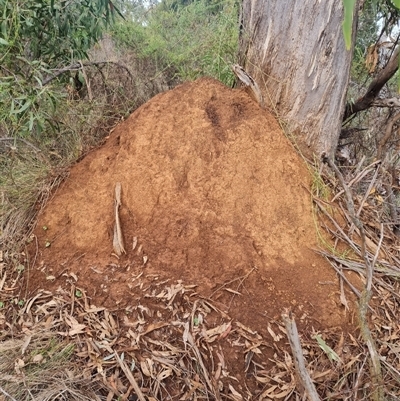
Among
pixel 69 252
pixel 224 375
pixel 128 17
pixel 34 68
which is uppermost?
pixel 128 17

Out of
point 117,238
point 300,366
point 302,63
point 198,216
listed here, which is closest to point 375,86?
point 302,63

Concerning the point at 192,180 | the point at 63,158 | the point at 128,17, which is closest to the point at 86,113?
the point at 63,158

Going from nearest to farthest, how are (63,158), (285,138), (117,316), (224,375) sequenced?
1. (224,375)
2. (117,316)
3. (285,138)
4. (63,158)

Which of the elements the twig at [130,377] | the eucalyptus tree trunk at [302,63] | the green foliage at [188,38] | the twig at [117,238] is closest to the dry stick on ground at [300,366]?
the twig at [130,377]

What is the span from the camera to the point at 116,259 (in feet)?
6.62

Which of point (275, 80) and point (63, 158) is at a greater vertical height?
point (63, 158)

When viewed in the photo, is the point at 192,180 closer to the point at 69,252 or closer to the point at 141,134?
the point at 141,134

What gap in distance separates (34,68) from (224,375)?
1.93 m

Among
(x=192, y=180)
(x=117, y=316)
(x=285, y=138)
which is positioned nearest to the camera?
(x=117, y=316)

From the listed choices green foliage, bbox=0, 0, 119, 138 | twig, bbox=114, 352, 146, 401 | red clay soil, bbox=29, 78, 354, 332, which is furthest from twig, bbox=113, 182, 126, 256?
green foliage, bbox=0, 0, 119, 138

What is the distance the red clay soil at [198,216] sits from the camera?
1.91 metres

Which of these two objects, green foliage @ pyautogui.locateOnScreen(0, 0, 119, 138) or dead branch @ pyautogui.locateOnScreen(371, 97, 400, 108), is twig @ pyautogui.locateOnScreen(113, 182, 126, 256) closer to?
green foliage @ pyautogui.locateOnScreen(0, 0, 119, 138)

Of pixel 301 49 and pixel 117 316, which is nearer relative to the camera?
pixel 117 316

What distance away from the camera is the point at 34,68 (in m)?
2.43
